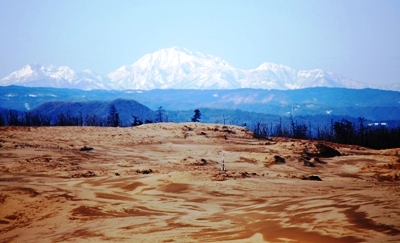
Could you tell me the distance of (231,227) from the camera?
12.0 metres

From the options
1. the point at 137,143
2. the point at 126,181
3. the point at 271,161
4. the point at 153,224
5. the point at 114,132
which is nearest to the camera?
the point at 153,224

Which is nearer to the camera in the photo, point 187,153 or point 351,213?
point 351,213

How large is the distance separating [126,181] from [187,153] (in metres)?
17.2

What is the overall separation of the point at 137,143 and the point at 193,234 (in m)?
31.0

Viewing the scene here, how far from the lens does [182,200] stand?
17.2 m

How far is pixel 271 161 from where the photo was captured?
31891 millimetres

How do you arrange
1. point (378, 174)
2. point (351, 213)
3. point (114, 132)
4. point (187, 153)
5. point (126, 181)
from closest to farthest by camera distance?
point (351, 213), point (126, 181), point (378, 174), point (187, 153), point (114, 132)

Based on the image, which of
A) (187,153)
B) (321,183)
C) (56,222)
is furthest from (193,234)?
(187,153)

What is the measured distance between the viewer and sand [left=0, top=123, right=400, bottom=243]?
438 inches

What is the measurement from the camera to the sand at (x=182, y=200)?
11117 mm

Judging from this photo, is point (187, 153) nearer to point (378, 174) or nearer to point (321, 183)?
point (378, 174)

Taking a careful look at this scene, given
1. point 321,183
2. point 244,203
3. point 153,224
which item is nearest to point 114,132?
point 321,183

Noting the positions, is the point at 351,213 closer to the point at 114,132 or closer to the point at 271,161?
the point at 271,161

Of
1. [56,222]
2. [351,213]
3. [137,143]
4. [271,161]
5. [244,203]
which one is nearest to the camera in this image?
[351,213]
